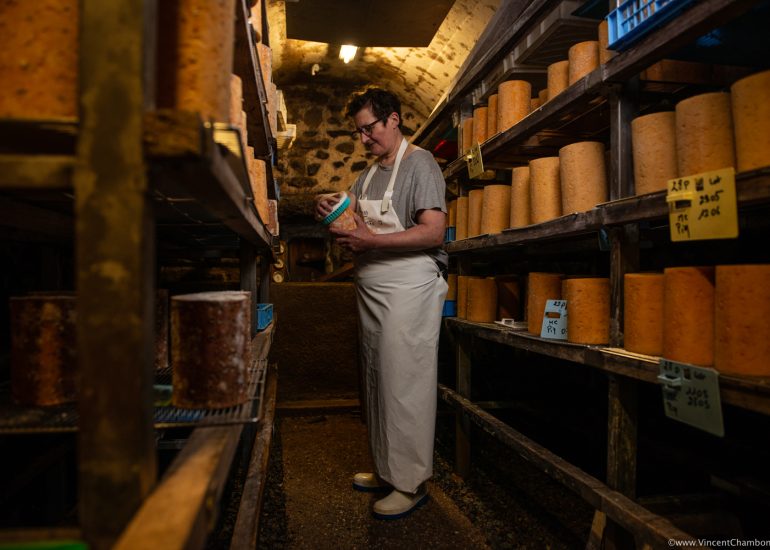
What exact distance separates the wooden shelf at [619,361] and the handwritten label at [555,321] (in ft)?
0.13

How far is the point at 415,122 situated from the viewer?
578cm

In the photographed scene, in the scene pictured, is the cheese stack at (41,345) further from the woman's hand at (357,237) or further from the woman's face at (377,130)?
the woman's face at (377,130)

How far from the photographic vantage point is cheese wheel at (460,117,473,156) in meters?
2.78

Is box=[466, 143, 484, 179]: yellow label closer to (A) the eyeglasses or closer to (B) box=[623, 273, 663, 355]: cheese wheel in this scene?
(A) the eyeglasses

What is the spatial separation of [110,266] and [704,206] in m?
1.31

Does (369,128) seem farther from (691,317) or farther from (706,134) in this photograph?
(691,317)

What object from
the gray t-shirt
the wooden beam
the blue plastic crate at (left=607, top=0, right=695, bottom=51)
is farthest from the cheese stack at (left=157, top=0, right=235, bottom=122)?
the gray t-shirt

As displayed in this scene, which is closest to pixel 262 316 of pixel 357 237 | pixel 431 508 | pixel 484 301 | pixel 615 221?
pixel 357 237

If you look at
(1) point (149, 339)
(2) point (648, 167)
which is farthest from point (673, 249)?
(1) point (149, 339)

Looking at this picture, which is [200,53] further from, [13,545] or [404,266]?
[404,266]

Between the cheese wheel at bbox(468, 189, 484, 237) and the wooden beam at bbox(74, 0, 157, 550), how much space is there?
2.07 meters

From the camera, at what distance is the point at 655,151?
1.43 m

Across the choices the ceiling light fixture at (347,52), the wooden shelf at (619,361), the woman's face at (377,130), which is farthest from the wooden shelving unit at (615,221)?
the ceiling light fixture at (347,52)

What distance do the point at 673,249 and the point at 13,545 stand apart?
3013 millimetres
